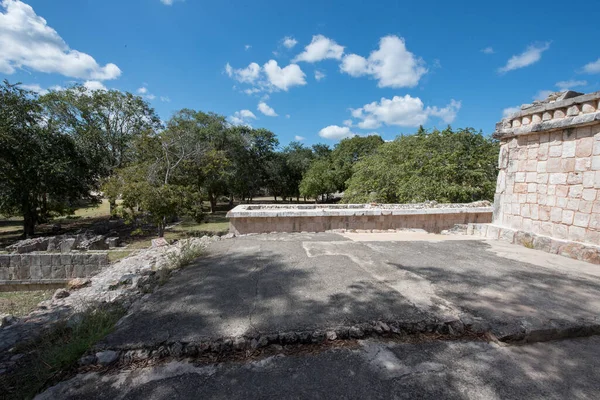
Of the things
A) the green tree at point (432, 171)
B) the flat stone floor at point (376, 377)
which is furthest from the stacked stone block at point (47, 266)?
the green tree at point (432, 171)

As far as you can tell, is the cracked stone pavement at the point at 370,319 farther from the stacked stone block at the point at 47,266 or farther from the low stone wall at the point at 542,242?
the stacked stone block at the point at 47,266

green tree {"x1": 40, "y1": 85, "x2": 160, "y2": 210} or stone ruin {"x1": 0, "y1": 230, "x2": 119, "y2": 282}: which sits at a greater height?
green tree {"x1": 40, "y1": 85, "x2": 160, "y2": 210}

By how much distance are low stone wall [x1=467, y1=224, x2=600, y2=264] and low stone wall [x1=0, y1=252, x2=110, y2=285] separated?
39.0ft

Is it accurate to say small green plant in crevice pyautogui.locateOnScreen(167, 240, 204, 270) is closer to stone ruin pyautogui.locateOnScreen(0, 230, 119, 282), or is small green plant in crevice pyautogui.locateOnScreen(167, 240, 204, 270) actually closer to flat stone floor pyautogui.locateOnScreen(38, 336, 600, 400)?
flat stone floor pyautogui.locateOnScreen(38, 336, 600, 400)

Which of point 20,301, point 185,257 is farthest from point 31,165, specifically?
point 185,257

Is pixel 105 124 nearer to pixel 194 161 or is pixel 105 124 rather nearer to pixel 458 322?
pixel 194 161

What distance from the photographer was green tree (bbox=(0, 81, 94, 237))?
13630 mm

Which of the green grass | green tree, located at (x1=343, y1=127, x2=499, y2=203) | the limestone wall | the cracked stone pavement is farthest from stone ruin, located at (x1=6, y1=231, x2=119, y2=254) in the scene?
the limestone wall

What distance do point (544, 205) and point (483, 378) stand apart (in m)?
A: 4.71

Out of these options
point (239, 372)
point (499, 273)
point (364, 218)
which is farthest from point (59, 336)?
point (364, 218)

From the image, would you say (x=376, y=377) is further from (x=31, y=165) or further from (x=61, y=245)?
(x=31, y=165)

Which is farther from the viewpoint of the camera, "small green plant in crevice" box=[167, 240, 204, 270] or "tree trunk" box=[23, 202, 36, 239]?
"tree trunk" box=[23, 202, 36, 239]

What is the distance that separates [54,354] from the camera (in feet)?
6.95

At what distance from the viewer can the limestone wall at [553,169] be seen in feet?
14.1
